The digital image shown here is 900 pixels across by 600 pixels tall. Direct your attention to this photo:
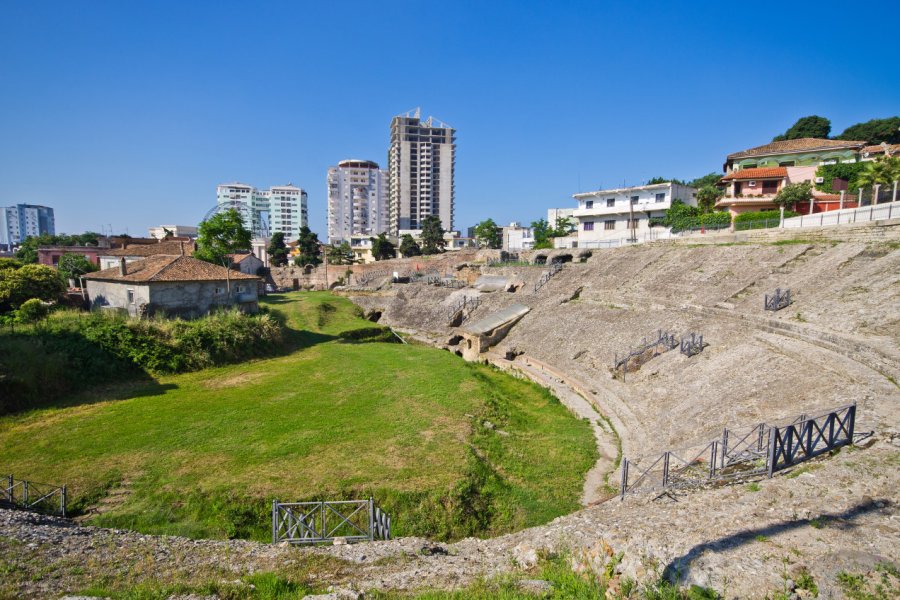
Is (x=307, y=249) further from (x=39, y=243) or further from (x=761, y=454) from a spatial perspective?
(x=761, y=454)

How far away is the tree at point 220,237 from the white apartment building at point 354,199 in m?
88.6

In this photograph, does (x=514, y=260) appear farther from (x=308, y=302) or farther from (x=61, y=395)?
(x=61, y=395)

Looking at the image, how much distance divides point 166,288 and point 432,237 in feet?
183

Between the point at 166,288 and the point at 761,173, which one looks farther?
the point at 761,173

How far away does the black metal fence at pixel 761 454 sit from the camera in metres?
9.08

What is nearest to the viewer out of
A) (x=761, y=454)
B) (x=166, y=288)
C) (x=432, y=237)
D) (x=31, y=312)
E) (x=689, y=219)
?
(x=761, y=454)

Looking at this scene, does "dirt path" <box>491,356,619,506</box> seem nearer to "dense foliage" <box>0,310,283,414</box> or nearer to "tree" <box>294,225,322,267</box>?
"dense foliage" <box>0,310,283,414</box>

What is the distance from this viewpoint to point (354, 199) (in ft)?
463

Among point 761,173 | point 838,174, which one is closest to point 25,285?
point 761,173

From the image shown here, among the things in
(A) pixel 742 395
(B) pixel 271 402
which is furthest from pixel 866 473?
(B) pixel 271 402

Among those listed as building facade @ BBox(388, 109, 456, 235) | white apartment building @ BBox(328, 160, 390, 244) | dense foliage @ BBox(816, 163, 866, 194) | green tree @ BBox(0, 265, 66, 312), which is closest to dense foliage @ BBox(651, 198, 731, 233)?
dense foliage @ BBox(816, 163, 866, 194)

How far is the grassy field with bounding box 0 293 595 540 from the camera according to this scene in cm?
1151

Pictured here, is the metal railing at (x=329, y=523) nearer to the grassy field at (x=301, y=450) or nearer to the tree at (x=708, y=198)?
the grassy field at (x=301, y=450)

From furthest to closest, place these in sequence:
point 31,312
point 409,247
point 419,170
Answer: point 419,170 → point 409,247 → point 31,312
